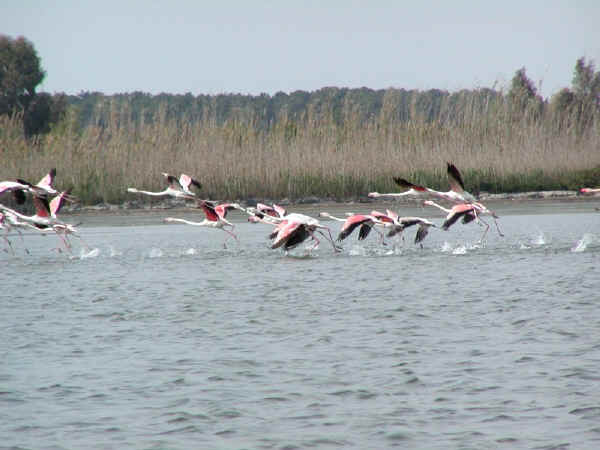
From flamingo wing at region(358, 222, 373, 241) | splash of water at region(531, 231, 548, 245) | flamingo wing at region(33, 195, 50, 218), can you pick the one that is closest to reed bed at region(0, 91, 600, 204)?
splash of water at region(531, 231, 548, 245)

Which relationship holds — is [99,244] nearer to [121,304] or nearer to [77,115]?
[121,304]

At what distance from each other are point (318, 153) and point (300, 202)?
4.26 ft

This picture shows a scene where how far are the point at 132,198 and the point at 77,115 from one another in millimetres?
29394

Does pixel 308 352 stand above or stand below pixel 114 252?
below

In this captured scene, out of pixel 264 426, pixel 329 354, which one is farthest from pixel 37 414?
pixel 329 354

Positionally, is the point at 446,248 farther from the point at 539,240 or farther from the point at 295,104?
the point at 295,104

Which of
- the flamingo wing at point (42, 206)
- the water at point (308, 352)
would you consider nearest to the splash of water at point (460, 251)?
the water at point (308, 352)

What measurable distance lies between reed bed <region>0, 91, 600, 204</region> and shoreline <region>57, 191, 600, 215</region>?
16 cm

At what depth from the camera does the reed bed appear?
22.7m

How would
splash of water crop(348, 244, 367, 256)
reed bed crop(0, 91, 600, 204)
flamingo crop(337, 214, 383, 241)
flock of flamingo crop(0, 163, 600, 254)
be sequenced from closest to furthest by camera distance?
flock of flamingo crop(0, 163, 600, 254)
flamingo crop(337, 214, 383, 241)
splash of water crop(348, 244, 367, 256)
reed bed crop(0, 91, 600, 204)

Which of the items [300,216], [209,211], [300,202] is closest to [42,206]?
A: [209,211]

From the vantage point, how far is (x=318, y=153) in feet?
76.8

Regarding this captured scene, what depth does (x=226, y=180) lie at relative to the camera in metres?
22.4

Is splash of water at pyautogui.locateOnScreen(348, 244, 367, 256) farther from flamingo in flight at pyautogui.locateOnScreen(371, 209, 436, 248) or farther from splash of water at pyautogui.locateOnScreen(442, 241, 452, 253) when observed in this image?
splash of water at pyautogui.locateOnScreen(442, 241, 452, 253)
